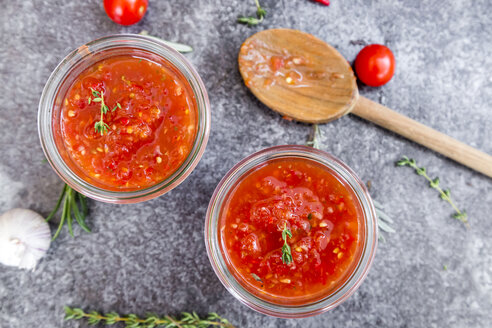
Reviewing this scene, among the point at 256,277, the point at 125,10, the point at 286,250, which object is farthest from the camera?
the point at 125,10

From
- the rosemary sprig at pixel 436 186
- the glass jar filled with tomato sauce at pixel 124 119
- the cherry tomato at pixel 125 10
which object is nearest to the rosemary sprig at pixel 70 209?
the glass jar filled with tomato sauce at pixel 124 119

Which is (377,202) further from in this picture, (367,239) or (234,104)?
(234,104)

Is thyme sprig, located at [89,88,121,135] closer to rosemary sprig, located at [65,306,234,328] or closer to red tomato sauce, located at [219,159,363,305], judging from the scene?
red tomato sauce, located at [219,159,363,305]

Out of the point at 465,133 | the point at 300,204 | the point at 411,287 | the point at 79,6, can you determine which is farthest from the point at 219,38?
the point at 411,287

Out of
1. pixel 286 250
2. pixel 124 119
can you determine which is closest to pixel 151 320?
pixel 286 250

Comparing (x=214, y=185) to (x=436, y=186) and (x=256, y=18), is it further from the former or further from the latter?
(x=436, y=186)

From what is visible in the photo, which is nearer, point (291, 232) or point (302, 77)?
point (291, 232)

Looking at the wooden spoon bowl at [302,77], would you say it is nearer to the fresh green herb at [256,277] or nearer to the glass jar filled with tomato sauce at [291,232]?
the glass jar filled with tomato sauce at [291,232]

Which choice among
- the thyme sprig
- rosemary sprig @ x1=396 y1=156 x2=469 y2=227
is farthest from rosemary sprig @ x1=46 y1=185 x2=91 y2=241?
rosemary sprig @ x1=396 y1=156 x2=469 y2=227
